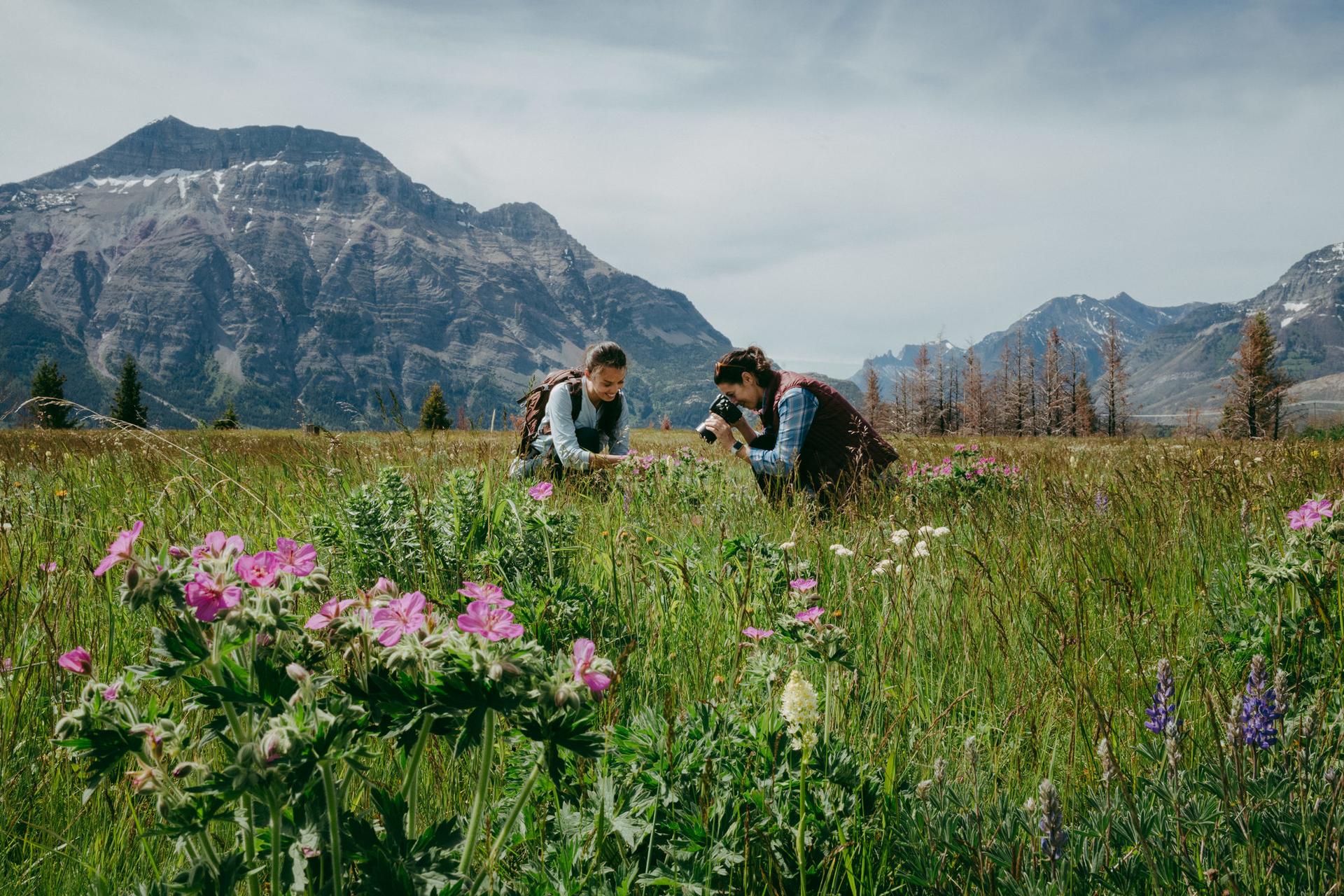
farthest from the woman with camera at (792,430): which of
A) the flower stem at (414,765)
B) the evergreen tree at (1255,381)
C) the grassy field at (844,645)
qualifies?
the evergreen tree at (1255,381)

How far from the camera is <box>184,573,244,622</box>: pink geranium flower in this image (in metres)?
0.95

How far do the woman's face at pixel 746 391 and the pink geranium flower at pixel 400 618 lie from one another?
628cm

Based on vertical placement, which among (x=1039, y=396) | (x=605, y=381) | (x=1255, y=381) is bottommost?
(x=605, y=381)

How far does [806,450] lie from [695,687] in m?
4.76

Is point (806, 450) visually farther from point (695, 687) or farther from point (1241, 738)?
point (1241, 738)

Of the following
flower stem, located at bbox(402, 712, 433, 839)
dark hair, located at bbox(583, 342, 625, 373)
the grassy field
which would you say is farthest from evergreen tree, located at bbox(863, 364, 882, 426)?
flower stem, located at bbox(402, 712, 433, 839)

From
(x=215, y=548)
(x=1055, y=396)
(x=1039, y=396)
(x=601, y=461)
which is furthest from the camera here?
(x=1039, y=396)

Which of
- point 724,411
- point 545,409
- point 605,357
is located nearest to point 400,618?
point 724,411

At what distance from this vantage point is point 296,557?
3.80ft

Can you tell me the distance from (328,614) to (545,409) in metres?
6.96

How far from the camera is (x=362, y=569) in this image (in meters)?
3.56

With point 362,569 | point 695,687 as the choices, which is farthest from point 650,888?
point 362,569

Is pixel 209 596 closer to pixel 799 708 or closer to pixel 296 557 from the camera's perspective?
pixel 296 557

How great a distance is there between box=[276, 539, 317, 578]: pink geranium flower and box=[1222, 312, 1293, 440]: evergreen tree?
6218 cm
